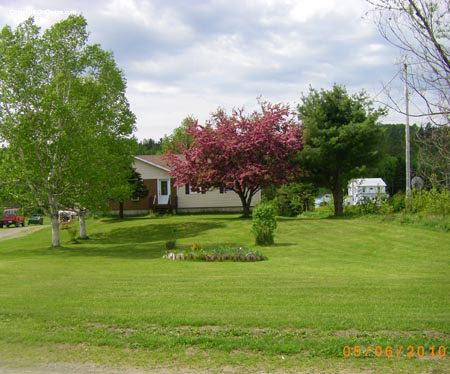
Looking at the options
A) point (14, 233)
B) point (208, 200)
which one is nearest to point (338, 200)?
point (208, 200)

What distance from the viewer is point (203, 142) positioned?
3198 cm

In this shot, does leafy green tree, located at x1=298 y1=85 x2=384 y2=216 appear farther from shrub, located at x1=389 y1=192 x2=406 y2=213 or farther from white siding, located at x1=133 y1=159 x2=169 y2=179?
white siding, located at x1=133 y1=159 x2=169 y2=179

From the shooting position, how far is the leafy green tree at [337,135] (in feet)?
97.1

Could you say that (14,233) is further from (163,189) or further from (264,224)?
(264,224)

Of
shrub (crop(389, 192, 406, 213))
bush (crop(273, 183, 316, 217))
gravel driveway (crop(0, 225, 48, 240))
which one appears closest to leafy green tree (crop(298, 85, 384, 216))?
shrub (crop(389, 192, 406, 213))

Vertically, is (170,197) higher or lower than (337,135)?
lower

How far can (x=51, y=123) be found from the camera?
23.5 metres

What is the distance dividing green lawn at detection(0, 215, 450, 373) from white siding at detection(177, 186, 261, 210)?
91.4ft

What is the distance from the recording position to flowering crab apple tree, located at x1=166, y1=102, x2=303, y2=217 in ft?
103

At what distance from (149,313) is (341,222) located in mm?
20921

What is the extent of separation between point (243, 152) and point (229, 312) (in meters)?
24.1

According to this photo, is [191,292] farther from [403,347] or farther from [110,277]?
[403,347]

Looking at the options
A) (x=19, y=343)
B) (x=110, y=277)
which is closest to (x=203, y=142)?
(x=110, y=277)

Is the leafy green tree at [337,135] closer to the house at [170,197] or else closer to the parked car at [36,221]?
the house at [170,197]
